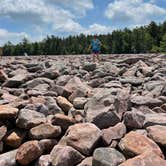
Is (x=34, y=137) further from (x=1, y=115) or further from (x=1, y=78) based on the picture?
(x=1, y=78)

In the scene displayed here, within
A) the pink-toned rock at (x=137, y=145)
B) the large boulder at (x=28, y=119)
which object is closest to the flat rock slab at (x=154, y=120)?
the pink-toned rock at (x=137, y=145)

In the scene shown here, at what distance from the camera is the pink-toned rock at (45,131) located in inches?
257

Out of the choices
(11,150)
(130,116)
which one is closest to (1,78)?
(11,150)

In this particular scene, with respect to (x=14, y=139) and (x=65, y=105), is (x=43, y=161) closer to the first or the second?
(x=14, y=139)

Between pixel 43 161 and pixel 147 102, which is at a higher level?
pixel 147 102

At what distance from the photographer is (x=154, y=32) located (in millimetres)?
102500

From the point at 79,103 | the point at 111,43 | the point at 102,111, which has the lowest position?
the point at 111,43

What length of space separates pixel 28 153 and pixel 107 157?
1.41 meters

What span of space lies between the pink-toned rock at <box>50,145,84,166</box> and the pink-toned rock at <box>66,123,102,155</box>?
117mm

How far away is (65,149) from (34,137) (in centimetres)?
93

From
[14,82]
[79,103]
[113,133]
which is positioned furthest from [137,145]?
[14,82]

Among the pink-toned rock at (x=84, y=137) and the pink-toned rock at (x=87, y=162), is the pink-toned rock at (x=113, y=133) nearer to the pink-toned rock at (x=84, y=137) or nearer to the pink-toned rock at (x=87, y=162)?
the pink-toned rock at (x=84, y=137)

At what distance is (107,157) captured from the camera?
17.7ft

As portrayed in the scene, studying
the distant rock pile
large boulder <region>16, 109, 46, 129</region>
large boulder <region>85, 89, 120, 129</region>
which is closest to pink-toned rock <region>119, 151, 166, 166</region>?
the distant rock pile
